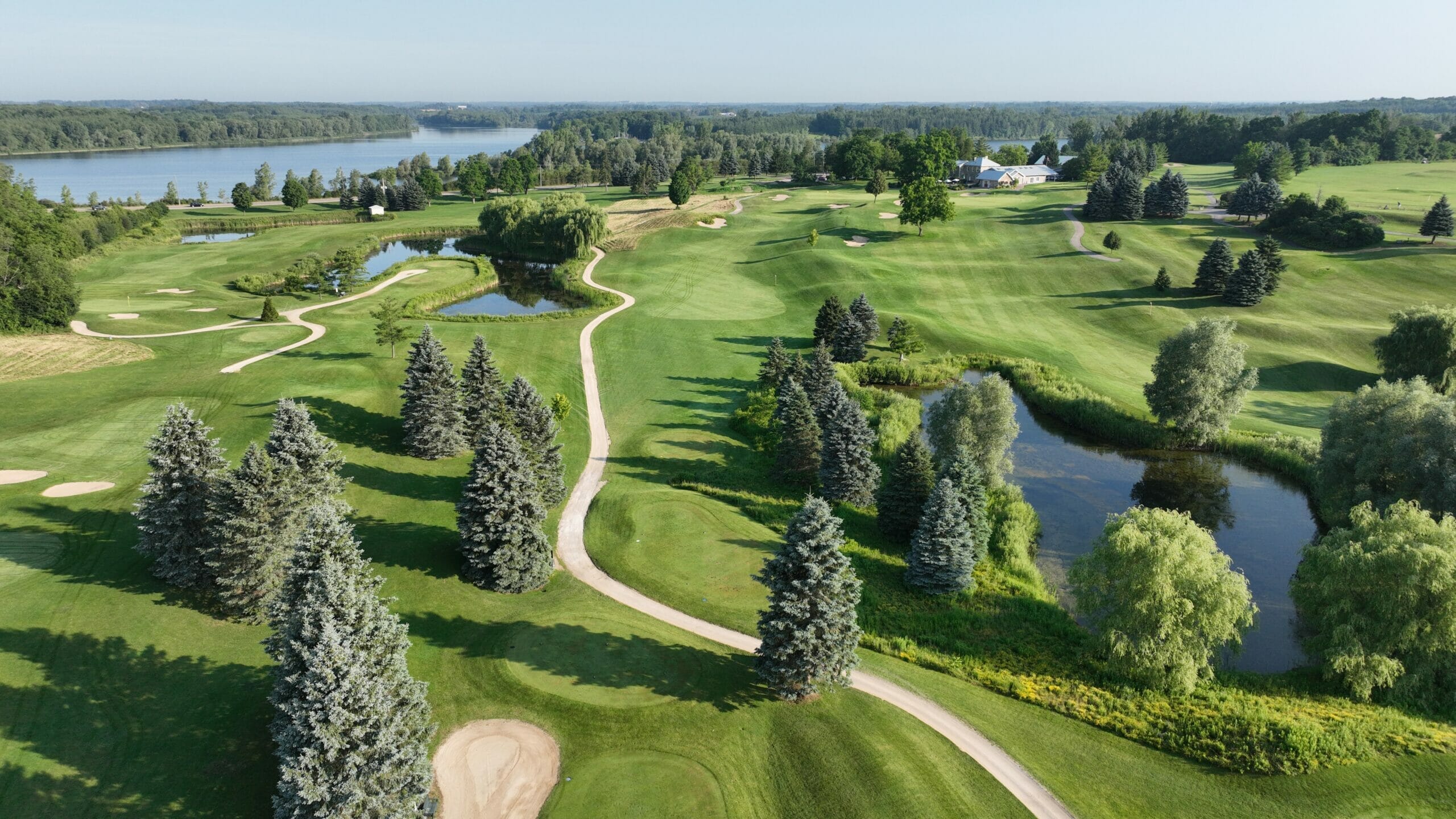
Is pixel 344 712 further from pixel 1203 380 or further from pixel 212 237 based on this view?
pixel 212 237

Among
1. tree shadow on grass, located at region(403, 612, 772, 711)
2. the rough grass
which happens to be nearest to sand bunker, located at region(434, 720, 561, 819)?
tree shadow on grass, located at region(403, 612, 772, 711)

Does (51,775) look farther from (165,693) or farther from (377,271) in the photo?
(377,271)

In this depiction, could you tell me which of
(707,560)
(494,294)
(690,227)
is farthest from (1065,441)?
(690,227)

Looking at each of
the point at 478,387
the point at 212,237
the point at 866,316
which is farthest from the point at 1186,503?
the point at 212,237

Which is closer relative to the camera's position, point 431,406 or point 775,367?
point 431,406

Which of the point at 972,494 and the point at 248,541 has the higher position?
the point at 248,541

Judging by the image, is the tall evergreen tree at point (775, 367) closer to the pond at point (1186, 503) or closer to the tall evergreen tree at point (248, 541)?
the pond at point (1186, 503)
